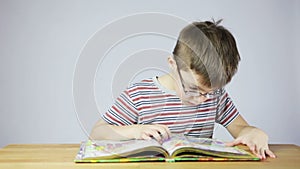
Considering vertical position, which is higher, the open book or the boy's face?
the boy's face

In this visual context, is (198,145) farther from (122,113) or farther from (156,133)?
(122,113)

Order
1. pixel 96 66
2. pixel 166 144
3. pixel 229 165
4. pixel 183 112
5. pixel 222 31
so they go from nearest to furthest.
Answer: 1. pixel 229 165
2. pixel 166 144
3. pixel 222 31
4. pixel 183 112
5. pixel 96 66

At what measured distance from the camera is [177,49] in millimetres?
1328

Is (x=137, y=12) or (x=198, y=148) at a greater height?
(x=137, y=12)

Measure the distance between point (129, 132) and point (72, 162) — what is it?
258 millimetres

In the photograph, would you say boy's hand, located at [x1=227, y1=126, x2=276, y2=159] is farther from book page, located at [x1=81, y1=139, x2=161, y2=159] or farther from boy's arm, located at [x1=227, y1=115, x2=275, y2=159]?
book page, located at [x1=81, y1=139, x2=161, y2=159]

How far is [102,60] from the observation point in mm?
2324

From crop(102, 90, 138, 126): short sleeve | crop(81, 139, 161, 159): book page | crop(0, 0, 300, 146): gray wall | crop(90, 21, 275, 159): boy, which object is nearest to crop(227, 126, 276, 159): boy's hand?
crop(90, 21, 275, 159): boy

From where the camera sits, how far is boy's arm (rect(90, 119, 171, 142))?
3.71 feet

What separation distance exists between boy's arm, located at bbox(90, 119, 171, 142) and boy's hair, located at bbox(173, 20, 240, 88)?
218 mm

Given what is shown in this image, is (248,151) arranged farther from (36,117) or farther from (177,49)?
(36,117)

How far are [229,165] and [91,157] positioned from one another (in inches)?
13.5

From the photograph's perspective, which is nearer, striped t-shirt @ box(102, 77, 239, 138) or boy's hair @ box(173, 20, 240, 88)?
boy's hair @ box(173, 20, 240, 88)

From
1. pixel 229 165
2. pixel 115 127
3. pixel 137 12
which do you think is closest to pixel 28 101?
pixel 137 12
